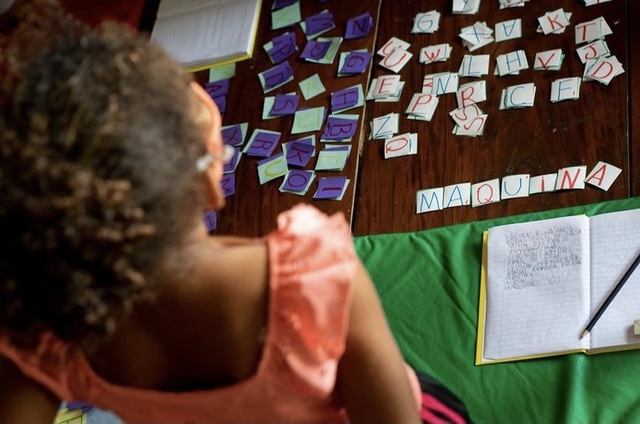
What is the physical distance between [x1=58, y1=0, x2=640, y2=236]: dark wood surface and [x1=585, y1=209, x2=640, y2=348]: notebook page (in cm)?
6

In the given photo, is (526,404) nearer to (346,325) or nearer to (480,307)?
(480,307)

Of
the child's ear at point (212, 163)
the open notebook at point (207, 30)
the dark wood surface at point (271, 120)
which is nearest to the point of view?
the child's ear at point (212, 163)

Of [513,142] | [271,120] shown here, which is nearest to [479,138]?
[513,142]

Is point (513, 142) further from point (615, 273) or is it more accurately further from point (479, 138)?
point (615, 273)

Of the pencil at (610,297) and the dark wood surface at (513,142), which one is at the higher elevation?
the dark wood surface at (513,142)

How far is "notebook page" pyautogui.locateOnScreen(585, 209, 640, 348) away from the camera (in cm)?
108

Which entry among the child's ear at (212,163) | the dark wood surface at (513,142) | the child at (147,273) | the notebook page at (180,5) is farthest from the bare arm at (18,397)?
the notebook page at (180,5)

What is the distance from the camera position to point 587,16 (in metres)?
1.39

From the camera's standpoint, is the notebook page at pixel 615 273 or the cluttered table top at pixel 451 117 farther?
the cluttered table top at pixel 451 117

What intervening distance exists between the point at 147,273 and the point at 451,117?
914 mm

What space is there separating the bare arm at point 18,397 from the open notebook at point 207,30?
40.3 inches

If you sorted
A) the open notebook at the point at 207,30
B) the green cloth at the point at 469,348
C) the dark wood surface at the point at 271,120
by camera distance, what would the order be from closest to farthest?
the green cloth at the point at 469,348, the dark wood surface at the point at 271,120, the open notebook at the point at 207,30

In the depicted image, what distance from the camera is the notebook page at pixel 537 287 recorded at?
1.12 metres

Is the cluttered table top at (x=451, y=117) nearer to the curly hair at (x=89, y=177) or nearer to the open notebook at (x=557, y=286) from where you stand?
the open notebook at (x=557, y=286)
